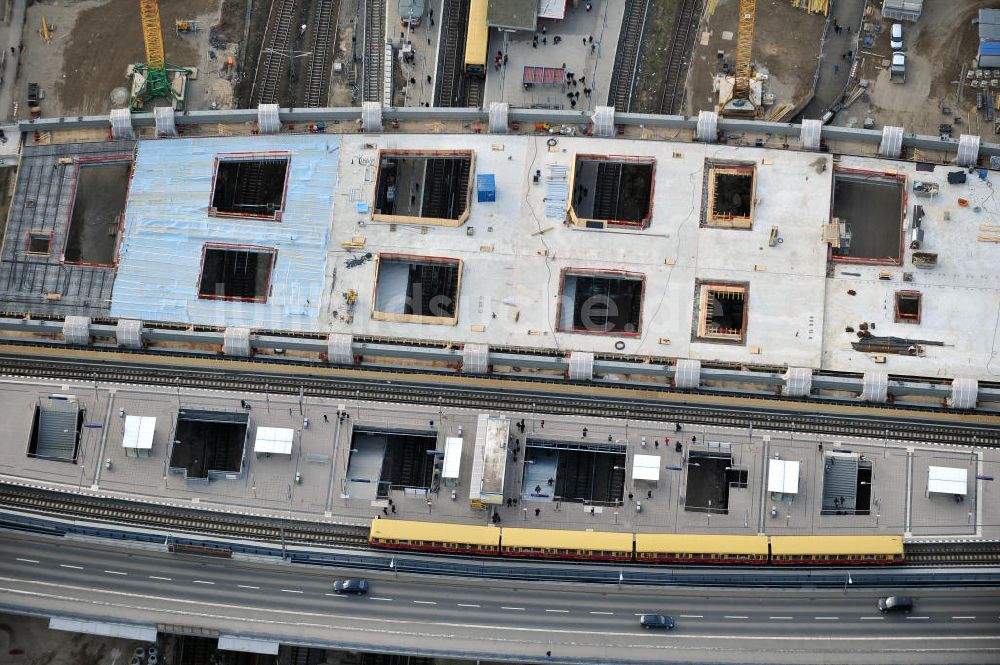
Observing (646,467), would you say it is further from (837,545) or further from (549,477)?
(837,545)

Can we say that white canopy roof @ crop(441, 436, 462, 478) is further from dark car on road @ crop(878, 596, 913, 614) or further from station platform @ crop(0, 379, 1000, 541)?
dark car on road @ crop(878, 596, 913, 614)

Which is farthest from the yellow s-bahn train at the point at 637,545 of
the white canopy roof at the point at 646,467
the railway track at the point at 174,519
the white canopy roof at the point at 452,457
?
the white canopy roof at the point at 646,467

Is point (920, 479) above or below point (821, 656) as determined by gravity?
above

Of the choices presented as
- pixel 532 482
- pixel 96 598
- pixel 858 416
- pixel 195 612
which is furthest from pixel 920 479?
pixel 96 598

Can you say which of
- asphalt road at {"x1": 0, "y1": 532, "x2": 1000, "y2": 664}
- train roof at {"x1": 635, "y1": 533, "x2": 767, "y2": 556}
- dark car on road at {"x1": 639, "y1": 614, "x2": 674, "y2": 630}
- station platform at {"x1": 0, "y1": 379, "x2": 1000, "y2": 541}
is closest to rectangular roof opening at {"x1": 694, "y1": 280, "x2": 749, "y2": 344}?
station platform at {"x1": 0, "y1": 379, "x2": 1000, "y2": 541}

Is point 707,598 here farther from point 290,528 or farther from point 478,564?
point 290,528

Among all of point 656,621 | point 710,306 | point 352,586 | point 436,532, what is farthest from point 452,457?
point 710,306
